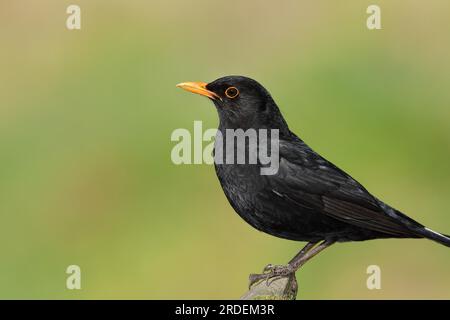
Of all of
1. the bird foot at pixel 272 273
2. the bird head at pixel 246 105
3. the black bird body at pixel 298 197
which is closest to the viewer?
the black bird body at pixel 298 197

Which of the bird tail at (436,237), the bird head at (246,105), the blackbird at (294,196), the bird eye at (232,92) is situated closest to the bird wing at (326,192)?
the blackbird at (294,196)

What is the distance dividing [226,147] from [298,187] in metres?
0.85

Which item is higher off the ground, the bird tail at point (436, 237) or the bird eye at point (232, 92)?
the bird eye at point (232, 92)

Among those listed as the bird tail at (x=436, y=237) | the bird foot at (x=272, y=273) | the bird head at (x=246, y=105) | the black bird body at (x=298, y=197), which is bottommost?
the bird foot at (x=272, y=273)

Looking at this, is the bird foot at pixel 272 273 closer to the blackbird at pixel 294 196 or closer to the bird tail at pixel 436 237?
the blackbird at pixel 294 196

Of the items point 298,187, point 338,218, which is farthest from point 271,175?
point 338,218

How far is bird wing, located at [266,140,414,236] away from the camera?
673 centimetres

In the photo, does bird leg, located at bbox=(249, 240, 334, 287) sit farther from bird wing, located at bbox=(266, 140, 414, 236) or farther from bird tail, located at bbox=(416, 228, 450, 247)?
bird tail, located at bbox=(416, 228, 450, 247)

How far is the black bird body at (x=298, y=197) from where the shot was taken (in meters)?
6.73

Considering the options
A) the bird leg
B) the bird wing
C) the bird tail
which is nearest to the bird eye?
the bird wing

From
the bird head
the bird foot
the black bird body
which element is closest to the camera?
the black bird body

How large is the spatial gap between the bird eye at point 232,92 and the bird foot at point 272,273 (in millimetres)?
1851

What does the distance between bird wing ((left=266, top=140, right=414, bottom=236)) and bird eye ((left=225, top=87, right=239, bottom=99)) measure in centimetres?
71

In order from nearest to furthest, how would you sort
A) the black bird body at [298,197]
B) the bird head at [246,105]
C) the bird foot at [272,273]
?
the black bird body at [298,197] → the bird foot at [272,273] → the bird head at [246,105]
